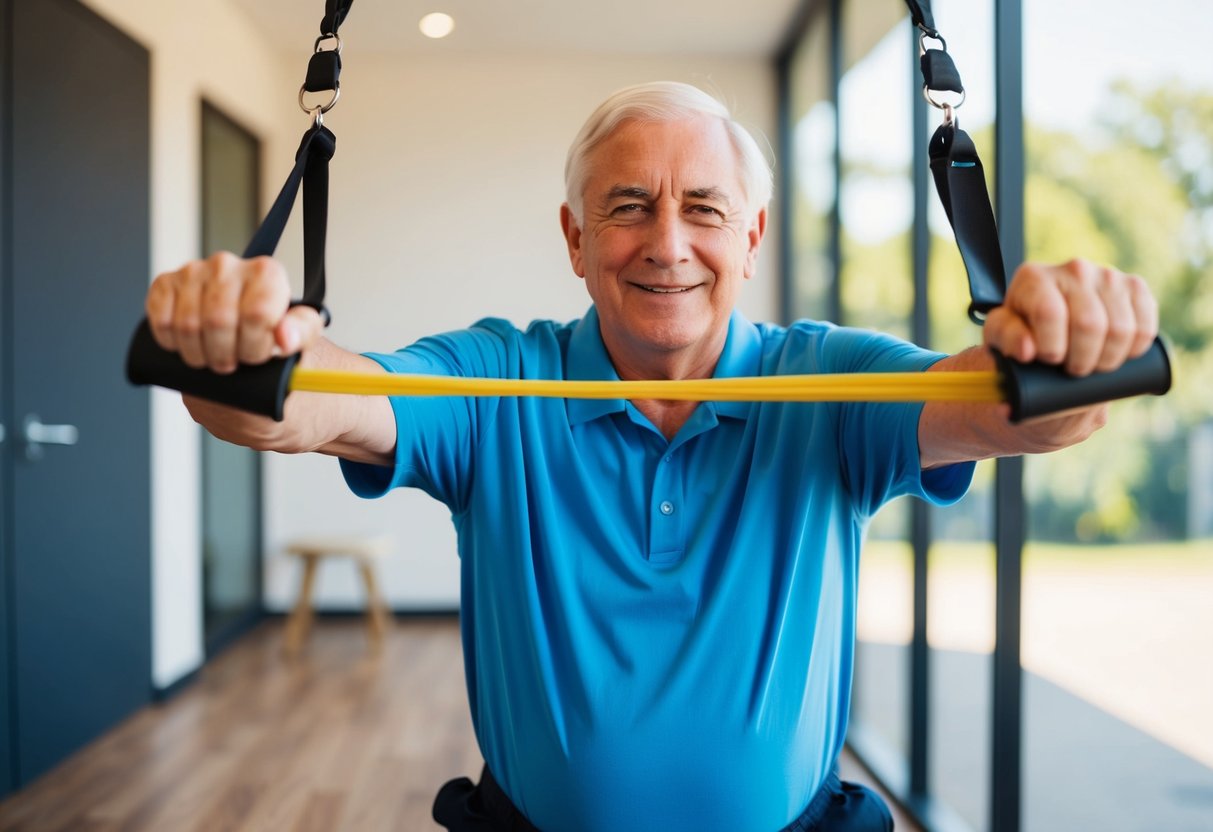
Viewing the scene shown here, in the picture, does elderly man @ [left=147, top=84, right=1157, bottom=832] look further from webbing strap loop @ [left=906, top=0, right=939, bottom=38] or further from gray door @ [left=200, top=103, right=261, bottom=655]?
gray door @ [left=200, top=103, right=261, bottom=655]

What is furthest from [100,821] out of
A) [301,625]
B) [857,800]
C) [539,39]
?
[539,39]

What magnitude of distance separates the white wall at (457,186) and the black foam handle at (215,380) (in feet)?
16.9

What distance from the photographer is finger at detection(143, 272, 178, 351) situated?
0.85 meters

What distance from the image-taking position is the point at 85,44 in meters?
3.79

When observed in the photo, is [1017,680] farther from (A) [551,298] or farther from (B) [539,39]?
(B) [539,39]

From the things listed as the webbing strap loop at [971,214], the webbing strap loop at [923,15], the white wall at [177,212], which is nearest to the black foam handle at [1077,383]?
the webbing strap loop at [971,214]

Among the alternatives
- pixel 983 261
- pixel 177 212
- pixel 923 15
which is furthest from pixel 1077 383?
pixel 177 212

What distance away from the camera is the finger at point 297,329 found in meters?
0.88

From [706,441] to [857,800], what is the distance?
0.52 metres

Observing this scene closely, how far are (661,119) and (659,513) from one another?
20.9 inches

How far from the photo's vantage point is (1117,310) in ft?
2.70

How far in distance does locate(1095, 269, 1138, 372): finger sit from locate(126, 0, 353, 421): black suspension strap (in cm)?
68

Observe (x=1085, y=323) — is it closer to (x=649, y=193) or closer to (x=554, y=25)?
(x=649, y=193)

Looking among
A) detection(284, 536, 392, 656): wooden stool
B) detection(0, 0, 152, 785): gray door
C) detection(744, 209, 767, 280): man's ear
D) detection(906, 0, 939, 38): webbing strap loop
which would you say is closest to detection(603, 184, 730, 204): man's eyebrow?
detection(744, 209, 767, 280): man's ear
